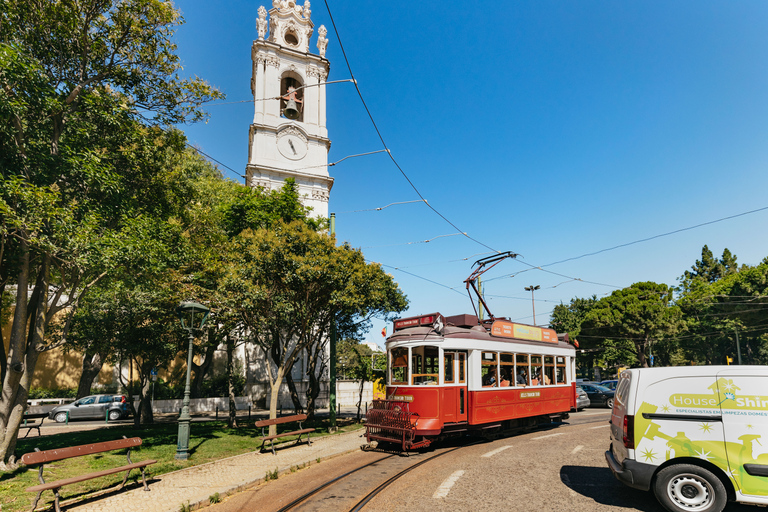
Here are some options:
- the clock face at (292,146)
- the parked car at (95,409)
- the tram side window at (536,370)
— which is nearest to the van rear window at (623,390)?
the tram side window at (536,370)

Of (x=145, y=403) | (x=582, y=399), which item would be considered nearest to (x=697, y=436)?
(x=582, y=399)

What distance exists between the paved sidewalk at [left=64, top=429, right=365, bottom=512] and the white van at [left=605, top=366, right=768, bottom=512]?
7212 mm

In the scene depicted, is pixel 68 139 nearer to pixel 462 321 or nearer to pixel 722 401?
pixel 462 321

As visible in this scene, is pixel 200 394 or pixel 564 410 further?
pixel 200 394

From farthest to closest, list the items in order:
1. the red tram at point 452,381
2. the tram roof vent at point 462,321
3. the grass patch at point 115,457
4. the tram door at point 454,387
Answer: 1. the tram roof vent at point 462,321
2. the tram door at point 454,387
3. the red tram at point 452,381
4. the grass patch at point 115,457

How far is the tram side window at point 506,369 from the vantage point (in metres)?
14.3

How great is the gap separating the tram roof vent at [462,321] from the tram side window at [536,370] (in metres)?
3.31

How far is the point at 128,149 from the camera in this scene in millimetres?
12109

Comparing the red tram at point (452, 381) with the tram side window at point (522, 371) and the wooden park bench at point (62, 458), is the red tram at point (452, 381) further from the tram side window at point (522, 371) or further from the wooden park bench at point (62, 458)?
the wooden park bench at point (62, 458)

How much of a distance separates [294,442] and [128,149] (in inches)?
400

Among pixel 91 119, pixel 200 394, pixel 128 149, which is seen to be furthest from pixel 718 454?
pixel 200 394

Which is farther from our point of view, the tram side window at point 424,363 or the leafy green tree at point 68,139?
the tram side window at point 424,363

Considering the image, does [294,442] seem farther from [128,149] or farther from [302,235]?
[128,149]

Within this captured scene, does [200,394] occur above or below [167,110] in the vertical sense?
below
